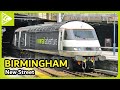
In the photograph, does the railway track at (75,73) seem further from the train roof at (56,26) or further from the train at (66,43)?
the train roof at (56,26)

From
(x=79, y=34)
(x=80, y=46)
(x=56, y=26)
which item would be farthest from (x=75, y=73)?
(x=56, y=26)

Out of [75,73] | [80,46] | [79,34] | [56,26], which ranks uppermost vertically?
[56,26]

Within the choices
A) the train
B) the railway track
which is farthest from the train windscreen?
the railway track

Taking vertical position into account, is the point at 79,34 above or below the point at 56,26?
below

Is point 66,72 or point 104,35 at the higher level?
point 104,35

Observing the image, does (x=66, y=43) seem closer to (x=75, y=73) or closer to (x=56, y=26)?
(x=56, y=26)

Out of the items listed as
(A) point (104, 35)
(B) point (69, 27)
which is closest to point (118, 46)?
(A) point (104, 35)

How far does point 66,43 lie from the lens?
10.7 meters

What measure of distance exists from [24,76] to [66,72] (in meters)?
0.85

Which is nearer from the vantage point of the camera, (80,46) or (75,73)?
(80,46)

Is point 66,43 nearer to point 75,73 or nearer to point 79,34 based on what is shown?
point 79,34

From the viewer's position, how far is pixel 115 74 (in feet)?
35.6

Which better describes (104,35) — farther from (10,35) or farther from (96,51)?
(10,35)

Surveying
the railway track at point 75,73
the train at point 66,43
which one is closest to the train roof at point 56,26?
the train at point 66,43
